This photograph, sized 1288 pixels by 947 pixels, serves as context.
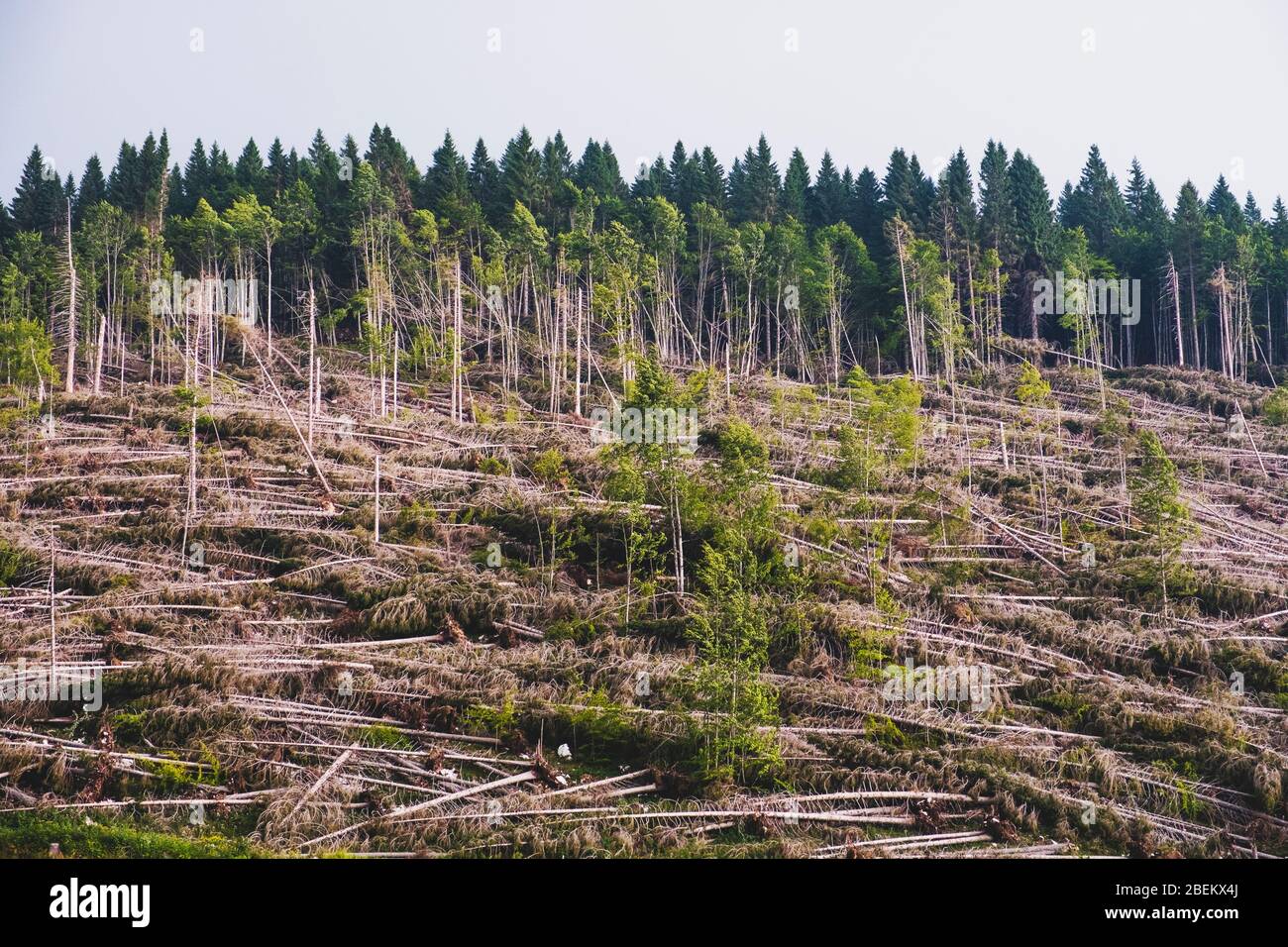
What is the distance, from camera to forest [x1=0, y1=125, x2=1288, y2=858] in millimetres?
15484

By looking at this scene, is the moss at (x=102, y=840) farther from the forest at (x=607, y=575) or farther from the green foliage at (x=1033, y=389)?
the green foliage at (x=1033, y=389)

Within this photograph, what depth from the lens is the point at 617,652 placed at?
2011 cm

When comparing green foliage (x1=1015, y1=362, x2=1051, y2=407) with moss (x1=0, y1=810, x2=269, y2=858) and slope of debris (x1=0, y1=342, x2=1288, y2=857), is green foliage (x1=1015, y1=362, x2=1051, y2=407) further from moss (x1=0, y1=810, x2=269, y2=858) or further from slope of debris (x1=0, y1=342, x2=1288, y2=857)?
moss (x1=0, y1=810, x2=269, y2=858)

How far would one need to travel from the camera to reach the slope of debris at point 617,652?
1515 centimetres

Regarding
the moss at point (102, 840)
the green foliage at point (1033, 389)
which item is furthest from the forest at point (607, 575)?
the green foliage at point (1033, 389)

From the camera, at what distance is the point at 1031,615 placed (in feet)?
73.2

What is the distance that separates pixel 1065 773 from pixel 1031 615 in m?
6.41

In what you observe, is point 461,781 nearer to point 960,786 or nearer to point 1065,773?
point 960,786

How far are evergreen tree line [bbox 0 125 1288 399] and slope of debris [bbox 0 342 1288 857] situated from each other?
16857 mm

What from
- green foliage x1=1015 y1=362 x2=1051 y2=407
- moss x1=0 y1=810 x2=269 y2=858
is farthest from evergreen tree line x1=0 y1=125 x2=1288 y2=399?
moss x1=0 y1=810 x2=269 y2=858

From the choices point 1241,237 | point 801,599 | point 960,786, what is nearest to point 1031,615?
point 801,599

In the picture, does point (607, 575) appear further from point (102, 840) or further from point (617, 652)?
point (102, 840)

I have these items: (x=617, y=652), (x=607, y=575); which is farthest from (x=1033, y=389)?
(x=617, y=652)

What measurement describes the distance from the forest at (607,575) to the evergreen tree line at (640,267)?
0.57 m
